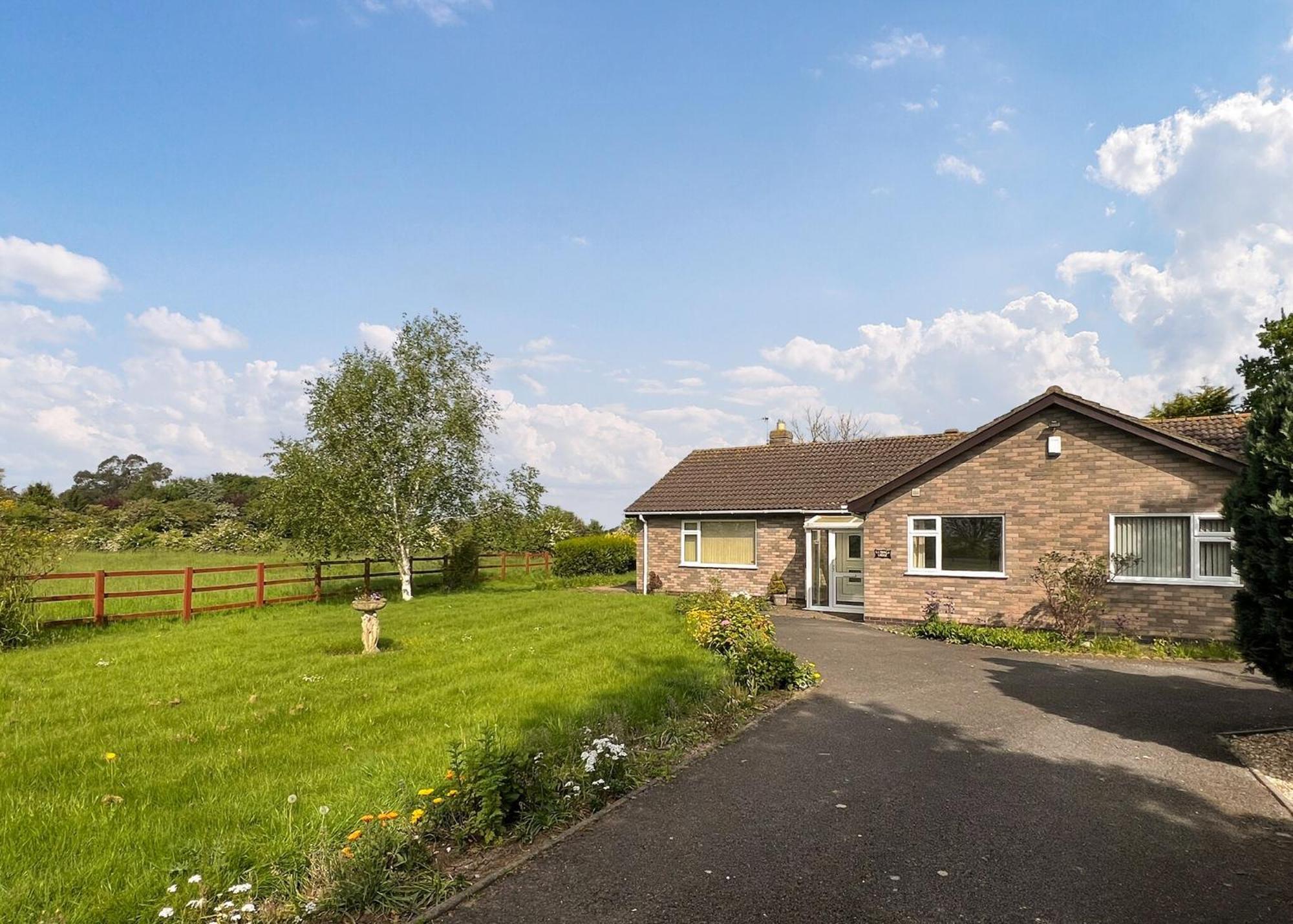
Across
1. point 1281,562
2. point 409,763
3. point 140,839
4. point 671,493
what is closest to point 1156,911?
point 1281,562

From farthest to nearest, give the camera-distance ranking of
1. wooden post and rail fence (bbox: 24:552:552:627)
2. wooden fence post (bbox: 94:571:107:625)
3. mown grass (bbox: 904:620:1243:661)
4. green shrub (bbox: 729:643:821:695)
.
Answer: wooden post and rail fence (bbox: 24:552:552:627) → wooden fence post (bbox: 94:571:107:625) → mown grass (bbox: 904:620:1243:661) → green shrub (bbox: 729:643:821:695)

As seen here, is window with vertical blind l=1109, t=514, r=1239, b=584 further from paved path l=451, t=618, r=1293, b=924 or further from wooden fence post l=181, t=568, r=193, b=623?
wooden fence post l=181, t=568, r=193, b=623

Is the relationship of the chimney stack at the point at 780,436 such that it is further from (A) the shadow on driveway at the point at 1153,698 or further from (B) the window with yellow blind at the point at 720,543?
(A) the shadow on driveway at the point at 1153,698

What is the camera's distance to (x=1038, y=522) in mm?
15594

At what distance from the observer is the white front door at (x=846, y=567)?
66.5ft

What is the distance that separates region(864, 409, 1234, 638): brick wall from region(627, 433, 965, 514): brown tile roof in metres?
4.06

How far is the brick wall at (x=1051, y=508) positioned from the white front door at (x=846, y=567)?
2674 millimetres

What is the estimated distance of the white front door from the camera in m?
20.3

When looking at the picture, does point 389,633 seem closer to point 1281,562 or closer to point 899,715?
point 899,715

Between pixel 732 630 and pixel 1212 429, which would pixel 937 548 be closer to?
pixel 1212 429

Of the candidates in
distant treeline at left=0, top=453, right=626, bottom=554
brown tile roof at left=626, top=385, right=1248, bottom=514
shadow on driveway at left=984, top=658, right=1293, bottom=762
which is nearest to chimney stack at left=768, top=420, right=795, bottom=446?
brown tile roof at left=626, top=385, right=1248, bottom=514

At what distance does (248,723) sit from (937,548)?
13.9 metres

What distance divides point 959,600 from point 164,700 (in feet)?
47.3

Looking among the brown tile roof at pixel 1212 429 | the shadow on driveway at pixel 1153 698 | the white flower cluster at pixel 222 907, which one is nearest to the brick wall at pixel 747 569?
the brown tile roof at pixel 1212 429
